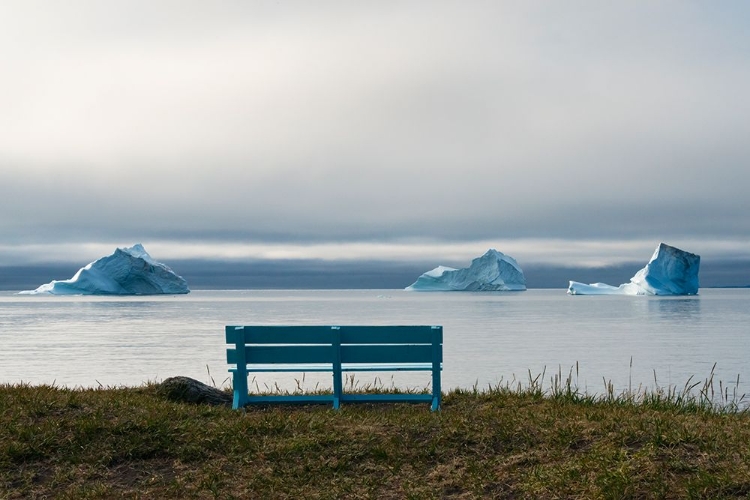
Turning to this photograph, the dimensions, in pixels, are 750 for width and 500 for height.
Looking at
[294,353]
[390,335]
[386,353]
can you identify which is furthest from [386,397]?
[294,353]

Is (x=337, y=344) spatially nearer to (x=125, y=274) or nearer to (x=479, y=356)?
(x=479, y=356)

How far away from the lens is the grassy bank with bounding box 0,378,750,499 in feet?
19.9

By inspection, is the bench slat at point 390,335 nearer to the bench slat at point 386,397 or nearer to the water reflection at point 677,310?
the bench slat at point 386,397

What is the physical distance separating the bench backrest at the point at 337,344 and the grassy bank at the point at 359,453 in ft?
2.77

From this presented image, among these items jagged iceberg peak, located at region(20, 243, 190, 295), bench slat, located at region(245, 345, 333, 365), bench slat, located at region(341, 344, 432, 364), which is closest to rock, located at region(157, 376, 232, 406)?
bench slat, located at region(245, 345, 333, 365)

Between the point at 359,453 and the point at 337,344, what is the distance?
2342mm

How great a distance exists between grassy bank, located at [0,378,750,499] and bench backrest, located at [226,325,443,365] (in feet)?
2.77

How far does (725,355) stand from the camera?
3338cm

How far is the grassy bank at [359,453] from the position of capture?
608cm

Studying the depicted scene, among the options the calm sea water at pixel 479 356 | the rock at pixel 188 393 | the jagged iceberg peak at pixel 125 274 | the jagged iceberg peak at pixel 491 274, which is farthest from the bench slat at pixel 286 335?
the jagged iceberg peak at pixel 491 274

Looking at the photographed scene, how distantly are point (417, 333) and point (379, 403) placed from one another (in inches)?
57.0

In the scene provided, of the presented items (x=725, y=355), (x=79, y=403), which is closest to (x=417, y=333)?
(x=79, y=403)

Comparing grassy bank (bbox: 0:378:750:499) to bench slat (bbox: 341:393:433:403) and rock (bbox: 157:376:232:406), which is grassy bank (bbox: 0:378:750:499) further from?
rock (bbox: 157:376:232:406)

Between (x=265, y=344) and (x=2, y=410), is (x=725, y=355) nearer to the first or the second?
(x=265, y=344)
